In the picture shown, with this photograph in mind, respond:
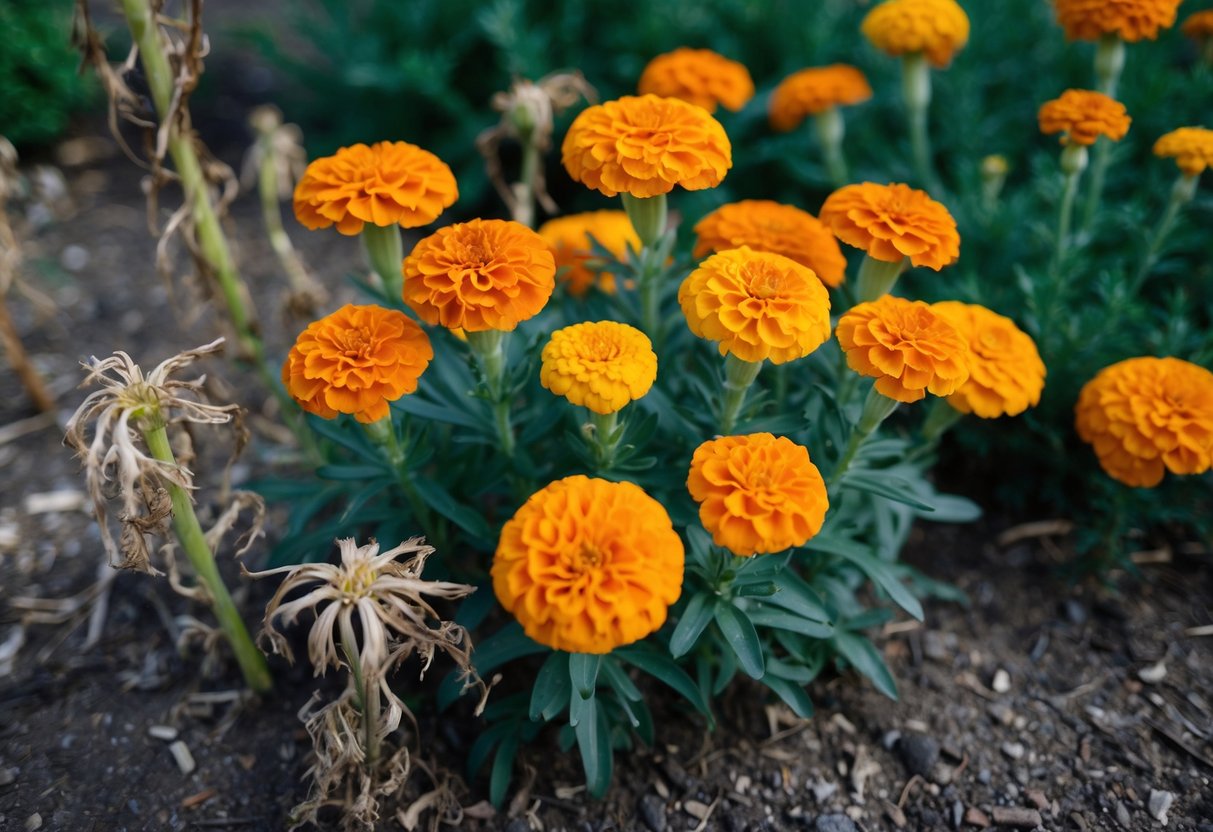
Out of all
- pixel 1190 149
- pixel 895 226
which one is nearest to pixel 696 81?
pixel 895 226

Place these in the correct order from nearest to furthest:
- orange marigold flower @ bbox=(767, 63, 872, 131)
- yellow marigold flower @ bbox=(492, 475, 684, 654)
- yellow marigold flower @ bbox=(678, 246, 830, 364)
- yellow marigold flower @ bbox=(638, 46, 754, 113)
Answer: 1. yellow marigold flower @ bbox=(492, 475, 684, 654)
2. yellow marigold flower @ bbox=(678, 246, 830, 364)
3. yellow marigold flower @ bbox=(638, 46, 754, 113)
4. orange marigold flower @ bbox=(767, 63, 872, 131)

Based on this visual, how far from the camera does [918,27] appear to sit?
292 centimetres

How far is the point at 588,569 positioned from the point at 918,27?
7.40 feet

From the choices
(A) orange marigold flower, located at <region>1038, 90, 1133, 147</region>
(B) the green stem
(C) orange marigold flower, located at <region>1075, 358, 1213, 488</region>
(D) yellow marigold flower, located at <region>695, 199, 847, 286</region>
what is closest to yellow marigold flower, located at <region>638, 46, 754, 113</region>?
(D) yellow marigold flower, located at <region>695, 199, 847, 286</region>

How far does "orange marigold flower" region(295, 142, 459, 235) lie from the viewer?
2078 millimetres

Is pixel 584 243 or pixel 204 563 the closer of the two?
pixel 204 563

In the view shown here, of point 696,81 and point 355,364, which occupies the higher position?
point 696,81

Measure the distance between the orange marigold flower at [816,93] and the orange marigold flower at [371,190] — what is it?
161 centimetres

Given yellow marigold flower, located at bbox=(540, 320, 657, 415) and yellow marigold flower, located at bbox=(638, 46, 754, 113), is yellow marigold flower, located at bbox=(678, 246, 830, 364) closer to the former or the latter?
yellow marigold flower, located at bbox=(540, 320, 657, 415)

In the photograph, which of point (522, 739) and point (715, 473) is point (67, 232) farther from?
point (715, 473)

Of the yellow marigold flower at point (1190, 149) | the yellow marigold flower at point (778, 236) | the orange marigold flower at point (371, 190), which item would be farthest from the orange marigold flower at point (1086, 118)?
the orange marigold flower at point (371, 190)

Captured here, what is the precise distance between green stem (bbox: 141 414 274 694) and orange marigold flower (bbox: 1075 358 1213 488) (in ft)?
8.07

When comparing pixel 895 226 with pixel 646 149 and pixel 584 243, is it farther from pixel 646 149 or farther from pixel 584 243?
pixel 584 243

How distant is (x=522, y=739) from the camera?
2504 millimetres
